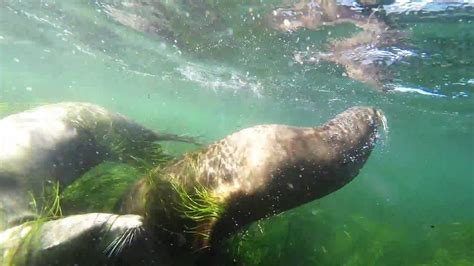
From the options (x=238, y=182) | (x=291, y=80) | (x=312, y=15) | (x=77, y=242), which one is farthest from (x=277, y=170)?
(x=291, y=80)

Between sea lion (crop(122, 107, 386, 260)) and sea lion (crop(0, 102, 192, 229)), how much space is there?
1451 mm

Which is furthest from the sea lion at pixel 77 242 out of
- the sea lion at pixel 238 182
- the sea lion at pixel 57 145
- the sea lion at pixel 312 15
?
the sea lion at pixel 312 15

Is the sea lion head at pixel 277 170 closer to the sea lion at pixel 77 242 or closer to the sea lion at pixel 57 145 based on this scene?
the sea lion at pixel 77 242

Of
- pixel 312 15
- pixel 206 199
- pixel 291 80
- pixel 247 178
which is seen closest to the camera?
pixel 206 199

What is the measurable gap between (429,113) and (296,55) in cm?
1251

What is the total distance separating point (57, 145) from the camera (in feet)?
17.9

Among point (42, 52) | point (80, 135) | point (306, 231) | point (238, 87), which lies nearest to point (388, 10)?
point (306, 231)

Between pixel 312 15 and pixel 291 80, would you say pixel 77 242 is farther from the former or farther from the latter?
pixel 291 80

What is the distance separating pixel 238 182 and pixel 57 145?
295cm

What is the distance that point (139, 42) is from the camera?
20734 millimetres

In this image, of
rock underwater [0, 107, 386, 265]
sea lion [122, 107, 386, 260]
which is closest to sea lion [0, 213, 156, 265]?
rock underwater [0, 107, 386, 265]

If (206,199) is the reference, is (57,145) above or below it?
below

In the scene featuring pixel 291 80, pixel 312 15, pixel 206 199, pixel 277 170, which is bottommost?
pixel 291 80

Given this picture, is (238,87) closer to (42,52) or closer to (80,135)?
(42,52)
